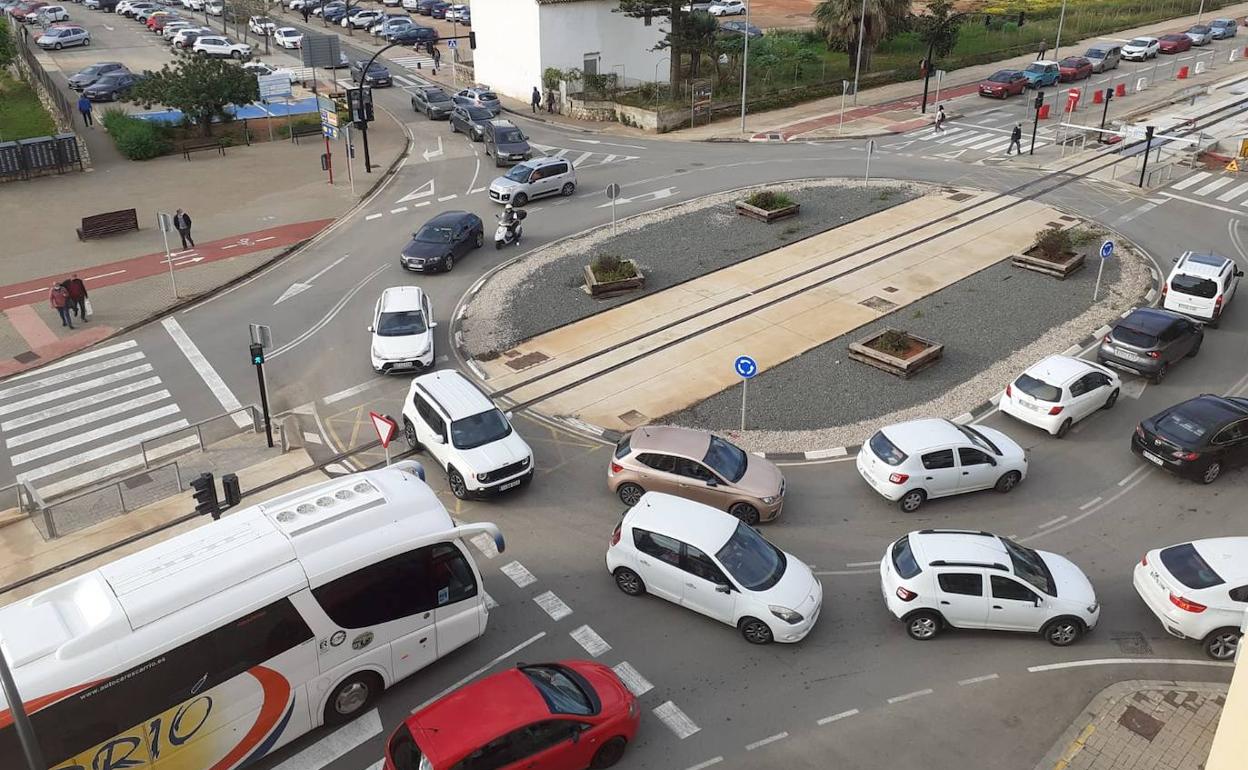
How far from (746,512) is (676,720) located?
5278 mm

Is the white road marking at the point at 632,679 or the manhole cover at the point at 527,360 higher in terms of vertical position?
the manhole cover at the point at 527,360

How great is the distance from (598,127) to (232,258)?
23845mm

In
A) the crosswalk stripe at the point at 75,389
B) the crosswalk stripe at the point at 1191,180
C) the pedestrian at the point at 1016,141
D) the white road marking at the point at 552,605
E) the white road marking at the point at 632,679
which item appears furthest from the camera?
the pedestrian at the point at 1016,141

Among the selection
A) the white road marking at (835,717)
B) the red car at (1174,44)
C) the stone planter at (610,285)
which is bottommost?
the white road marking at (835,717)

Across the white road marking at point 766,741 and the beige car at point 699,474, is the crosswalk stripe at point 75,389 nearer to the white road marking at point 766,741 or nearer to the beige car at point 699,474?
the beige car at point 699,474

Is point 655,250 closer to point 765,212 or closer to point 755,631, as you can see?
point 765,212

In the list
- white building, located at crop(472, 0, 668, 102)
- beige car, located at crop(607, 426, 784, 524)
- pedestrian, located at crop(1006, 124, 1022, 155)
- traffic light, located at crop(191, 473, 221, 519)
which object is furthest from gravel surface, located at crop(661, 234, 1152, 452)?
white building, located at crop(472, 0, 668, 102)

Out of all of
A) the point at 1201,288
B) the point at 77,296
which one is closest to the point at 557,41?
the point at 77,296

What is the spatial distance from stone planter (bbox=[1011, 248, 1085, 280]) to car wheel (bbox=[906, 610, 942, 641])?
18049 mm

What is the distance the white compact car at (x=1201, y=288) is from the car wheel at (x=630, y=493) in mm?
17203

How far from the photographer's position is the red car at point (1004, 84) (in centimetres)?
5400

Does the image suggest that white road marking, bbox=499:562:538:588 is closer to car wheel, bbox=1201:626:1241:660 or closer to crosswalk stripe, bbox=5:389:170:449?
car wheel, bbox=1201:626:1241:660

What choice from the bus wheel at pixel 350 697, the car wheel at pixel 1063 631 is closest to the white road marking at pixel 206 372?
the bus wheel at pixel 350 697

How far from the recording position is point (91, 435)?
72.9 feet
